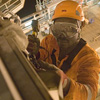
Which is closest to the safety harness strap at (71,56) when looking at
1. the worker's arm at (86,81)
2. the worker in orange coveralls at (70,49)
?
the worker in orange coveralls at (70,49)

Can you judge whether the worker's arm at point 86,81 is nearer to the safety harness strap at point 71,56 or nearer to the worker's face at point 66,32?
the safety harness strap at point 71,56

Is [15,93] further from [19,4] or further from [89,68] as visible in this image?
[19,4]

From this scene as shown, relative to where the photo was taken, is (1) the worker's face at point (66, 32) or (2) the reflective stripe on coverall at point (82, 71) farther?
(1) the worker's face at point (66, 32)

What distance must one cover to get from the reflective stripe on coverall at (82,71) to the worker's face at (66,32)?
14 cm

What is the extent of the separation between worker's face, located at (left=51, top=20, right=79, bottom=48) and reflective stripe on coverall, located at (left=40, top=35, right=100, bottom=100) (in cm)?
14

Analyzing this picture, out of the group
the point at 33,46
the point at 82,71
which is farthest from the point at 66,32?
the point at 33,46

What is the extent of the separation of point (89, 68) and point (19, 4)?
3198 millimetres

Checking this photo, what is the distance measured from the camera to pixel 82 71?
1371 mm

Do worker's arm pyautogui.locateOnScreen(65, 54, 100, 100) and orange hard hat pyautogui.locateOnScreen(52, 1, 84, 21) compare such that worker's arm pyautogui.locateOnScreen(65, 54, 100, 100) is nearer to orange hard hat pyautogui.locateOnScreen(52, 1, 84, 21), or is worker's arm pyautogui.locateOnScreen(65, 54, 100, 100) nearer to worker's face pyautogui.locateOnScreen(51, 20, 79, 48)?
worker's face pyautogui.locateOnScreen(51, 20, 79, 48)

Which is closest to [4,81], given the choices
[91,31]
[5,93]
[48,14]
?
[5,93]

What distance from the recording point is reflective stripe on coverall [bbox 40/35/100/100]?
100cm

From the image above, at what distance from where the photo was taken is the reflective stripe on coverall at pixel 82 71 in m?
1.00

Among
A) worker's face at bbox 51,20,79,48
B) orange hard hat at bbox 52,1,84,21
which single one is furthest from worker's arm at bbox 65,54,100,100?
orange hard hat at bbox 52,1,84,21

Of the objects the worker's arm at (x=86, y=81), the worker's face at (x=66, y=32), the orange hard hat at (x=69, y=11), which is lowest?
the worker's arm at (x=86, y=81)
